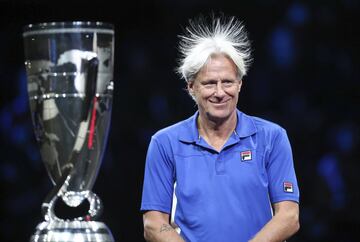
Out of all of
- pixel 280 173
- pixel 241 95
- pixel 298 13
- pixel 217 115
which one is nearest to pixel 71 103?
pixel 217 115

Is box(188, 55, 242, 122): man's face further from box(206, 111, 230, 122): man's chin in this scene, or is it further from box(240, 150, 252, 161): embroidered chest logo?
box(240, 150, 252, 161): embroidered chest logo

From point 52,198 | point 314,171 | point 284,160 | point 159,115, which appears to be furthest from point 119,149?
point 284,160

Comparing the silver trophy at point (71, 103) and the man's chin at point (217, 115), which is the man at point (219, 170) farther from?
the silver trophy at point (71, 103)

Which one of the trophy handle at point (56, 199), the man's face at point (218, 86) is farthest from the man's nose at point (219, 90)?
the trophy handle at point (56, 199)

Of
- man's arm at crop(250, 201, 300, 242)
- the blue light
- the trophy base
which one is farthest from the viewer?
the blue light

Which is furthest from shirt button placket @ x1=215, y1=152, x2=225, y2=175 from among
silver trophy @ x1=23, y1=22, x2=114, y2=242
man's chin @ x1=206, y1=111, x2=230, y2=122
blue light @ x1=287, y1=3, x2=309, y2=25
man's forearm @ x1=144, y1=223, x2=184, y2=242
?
blue light @ x1=287, y1=3, x2=309, y2=25

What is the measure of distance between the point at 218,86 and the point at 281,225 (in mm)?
470

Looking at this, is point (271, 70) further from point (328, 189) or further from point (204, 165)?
point (204, 165)

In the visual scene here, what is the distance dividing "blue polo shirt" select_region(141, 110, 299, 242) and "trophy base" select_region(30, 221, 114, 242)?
22 cm

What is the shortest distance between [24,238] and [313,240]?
4.51 feet

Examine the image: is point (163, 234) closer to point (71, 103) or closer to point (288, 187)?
point (288, 187)

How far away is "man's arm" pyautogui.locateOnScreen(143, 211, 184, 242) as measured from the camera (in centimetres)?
288

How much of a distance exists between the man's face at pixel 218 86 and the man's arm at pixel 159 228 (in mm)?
362

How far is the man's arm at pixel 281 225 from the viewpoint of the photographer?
2812 mm
